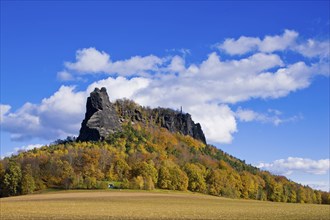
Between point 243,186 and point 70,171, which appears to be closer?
point 70,171

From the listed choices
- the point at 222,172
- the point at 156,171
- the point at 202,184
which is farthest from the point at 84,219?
the point at 222,172

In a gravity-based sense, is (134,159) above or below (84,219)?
above

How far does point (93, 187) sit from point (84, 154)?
73.7 ft

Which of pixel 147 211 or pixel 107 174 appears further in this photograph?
pixel 107 174

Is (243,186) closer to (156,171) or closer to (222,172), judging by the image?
(222,172)

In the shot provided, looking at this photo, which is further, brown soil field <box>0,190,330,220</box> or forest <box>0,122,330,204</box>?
forest <box>0,122,330,204</box>

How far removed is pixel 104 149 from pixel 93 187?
33.5m

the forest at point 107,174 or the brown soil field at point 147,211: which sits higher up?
the forest at point 107,174

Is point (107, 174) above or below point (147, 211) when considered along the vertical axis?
above

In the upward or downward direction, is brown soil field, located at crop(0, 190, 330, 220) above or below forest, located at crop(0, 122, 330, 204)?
below

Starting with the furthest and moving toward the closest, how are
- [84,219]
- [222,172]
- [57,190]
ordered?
[222,172], [57,190], [84,219]

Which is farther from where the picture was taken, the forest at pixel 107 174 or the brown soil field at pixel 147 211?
the forest at pixel 107 174

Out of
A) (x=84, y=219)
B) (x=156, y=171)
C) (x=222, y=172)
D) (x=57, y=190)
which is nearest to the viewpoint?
(x=84, y=219)

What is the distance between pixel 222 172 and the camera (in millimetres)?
190875
